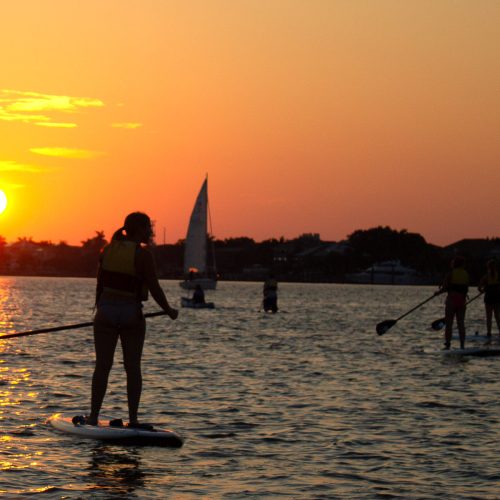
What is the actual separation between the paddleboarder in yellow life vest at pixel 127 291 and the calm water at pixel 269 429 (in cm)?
108

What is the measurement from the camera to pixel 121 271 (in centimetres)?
1157

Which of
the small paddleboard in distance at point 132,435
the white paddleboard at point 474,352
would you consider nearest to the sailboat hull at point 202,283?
the white paddleboard at point 474,352

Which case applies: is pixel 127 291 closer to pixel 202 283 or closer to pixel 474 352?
pixel 474 352

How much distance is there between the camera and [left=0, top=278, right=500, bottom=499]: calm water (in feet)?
33.5

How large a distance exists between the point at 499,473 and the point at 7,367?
1296 cm

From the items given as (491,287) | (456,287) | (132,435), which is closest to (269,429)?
(132,435)

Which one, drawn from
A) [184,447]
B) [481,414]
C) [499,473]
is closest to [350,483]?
[499,473]

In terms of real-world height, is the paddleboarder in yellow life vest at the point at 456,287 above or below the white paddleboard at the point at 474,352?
above

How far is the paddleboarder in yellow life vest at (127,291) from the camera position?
11.6m

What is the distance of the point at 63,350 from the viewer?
1069 inches

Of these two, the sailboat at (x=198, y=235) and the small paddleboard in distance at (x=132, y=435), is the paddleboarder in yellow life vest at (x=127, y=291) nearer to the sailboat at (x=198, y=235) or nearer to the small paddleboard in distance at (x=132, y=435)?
the small paddleboard in distance at (x=132, y=435)

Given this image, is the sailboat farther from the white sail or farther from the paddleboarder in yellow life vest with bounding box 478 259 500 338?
the paddleboarder in yellow life vest with bounding box 478 259 500 338

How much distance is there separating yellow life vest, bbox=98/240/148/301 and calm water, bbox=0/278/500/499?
164 cm

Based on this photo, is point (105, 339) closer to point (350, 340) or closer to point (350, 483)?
point (350, 483)
